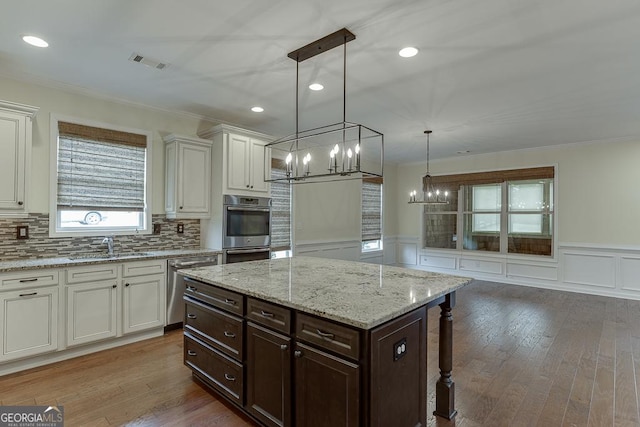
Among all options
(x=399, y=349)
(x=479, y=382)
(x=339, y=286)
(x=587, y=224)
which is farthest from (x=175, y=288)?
(x=587, y=224)

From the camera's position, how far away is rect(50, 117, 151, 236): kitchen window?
350 cm

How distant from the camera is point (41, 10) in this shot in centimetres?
222

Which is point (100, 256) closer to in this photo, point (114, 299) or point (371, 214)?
point (114, 299)

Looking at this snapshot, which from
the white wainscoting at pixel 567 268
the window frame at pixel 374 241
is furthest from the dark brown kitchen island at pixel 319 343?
the white wainscoting at pixel 567 268

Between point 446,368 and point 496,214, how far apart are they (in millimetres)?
5737

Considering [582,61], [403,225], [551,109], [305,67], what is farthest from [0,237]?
[403,225]

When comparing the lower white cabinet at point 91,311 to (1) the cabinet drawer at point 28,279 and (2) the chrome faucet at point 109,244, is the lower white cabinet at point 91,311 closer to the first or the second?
(1) the cabinet drawer at point 28,279

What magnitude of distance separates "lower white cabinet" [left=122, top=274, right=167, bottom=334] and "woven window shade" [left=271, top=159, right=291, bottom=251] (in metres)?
2.11

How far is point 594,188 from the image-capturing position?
5910 millimetres

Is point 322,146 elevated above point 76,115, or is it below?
above

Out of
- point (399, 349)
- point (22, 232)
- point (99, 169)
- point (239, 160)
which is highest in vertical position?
point (239, 160)

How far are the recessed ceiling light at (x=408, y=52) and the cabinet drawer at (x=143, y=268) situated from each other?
318cm

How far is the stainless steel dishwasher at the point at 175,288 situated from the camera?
3.82m

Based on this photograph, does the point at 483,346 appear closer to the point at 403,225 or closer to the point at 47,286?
the point at 47,286
